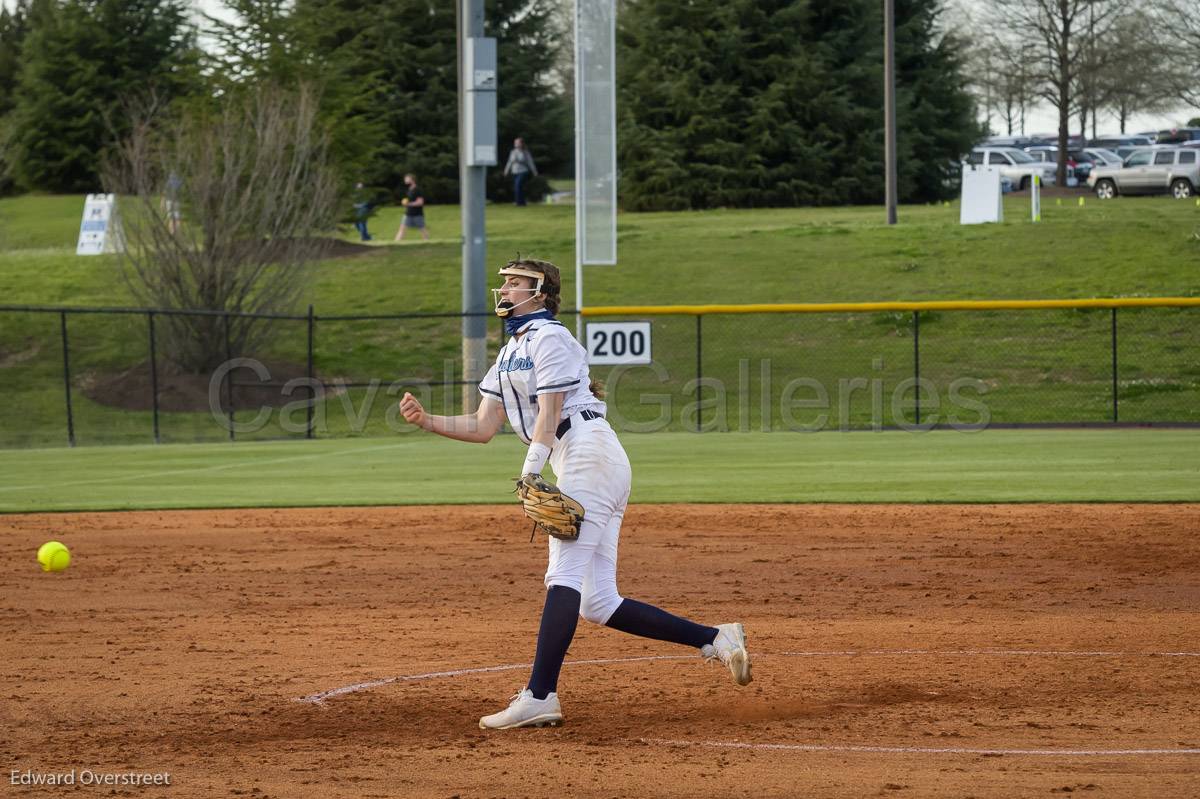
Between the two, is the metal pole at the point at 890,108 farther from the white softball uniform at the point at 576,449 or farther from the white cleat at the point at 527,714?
the white cleat at the point at 527,714

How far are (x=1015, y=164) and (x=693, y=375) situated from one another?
103 ft

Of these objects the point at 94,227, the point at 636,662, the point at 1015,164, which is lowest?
the point at 636,662

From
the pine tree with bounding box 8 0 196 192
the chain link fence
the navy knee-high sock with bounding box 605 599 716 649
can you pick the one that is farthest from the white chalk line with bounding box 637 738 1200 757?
the pine tree with bounding box 8 0 196 192

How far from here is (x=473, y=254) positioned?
2277cm

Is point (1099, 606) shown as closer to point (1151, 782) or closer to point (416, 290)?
point (1151, 782)

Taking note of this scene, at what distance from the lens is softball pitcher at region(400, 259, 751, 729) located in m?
6.05

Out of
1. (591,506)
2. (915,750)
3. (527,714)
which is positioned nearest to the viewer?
(915,750)

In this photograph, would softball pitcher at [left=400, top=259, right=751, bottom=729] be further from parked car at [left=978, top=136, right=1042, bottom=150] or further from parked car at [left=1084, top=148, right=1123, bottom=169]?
parked car at [left=978, top=136, right=1042, bottom=150]

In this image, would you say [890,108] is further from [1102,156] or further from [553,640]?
[553,640]

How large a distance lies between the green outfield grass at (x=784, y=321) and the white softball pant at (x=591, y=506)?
17186mm

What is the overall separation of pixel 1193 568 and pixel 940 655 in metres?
3.47

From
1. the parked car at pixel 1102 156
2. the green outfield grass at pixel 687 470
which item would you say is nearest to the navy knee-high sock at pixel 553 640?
the green outfield grass at pixel 687 470

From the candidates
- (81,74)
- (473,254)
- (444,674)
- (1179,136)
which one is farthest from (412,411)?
(1179,136)

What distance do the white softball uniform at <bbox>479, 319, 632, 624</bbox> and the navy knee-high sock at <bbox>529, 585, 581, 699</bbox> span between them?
0.31 ft
